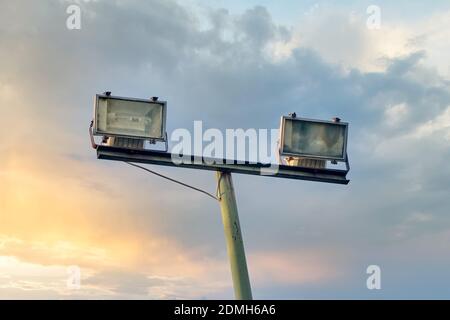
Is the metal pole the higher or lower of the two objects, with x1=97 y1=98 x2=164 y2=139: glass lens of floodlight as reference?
lower

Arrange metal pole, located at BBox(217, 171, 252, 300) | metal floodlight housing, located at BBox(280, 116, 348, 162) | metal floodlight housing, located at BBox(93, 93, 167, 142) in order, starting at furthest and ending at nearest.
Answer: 1. metal floodlight housing, located at BBox(280, 116, 348, 162)
2. metal floodlight housing, located at BBox(93, 93, 167, 142)
3. metal pole, located at BBox(217, 171, 252, 300)

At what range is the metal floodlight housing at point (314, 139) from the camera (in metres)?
21.3

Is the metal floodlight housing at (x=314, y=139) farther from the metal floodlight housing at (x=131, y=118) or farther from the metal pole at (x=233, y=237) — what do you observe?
the metal floodlight housing at (x=131, y=118)

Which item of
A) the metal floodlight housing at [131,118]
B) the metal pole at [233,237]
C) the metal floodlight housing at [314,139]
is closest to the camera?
the metal pole at [233,237]

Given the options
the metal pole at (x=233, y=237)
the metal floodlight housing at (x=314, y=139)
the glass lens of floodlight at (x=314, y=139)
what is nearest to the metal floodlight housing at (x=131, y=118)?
the metal pole at (x=233, y=237)

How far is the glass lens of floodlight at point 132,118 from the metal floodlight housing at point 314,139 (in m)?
3.99

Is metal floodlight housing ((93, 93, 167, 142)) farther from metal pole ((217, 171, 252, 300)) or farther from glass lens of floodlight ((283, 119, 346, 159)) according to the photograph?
glass lens of floodlight ((283, 119, 346, 159))

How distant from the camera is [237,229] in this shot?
20.2m

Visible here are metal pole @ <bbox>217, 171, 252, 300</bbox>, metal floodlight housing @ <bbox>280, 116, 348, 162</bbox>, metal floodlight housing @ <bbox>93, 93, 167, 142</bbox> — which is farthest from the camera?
metal floodlight housing @ <bbox>280, 116, 348, 162</bbox>

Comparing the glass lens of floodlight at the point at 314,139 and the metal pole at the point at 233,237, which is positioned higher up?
the glass lens of floodlight at the point at 314,139

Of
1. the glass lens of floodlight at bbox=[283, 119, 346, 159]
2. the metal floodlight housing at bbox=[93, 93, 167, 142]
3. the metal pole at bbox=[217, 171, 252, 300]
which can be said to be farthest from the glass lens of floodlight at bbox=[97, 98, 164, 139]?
the glass lens of floodlight at bbox=[283, 119, 346, 159]

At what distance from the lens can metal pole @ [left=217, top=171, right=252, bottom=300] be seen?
1939 cm
